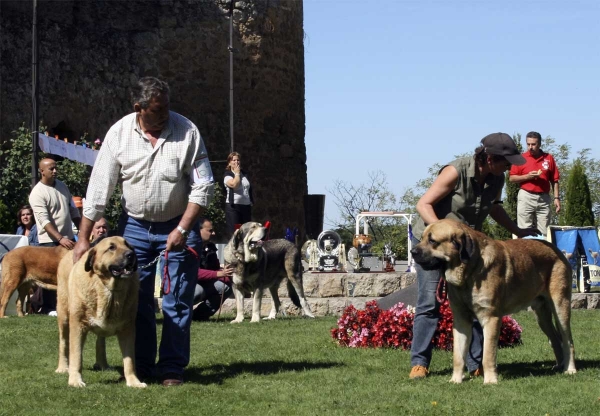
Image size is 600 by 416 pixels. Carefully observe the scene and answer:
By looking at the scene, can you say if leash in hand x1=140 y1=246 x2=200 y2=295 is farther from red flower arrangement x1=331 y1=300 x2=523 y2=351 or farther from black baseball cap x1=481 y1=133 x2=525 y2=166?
red flower arrangement x1=331 y1=300 x2=523 y2=351

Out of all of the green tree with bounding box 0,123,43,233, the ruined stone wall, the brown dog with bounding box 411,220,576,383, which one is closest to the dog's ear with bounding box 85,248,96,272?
the brown dog with bounding box 411,220,576,383

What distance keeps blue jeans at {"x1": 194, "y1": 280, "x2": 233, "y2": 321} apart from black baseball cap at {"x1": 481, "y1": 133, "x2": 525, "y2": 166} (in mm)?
5711

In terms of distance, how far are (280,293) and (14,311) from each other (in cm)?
357

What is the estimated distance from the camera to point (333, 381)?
7.00m

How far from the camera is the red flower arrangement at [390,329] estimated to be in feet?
29.1

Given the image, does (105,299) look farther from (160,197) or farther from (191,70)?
(191,70)

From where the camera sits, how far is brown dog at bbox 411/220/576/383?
21.1ft

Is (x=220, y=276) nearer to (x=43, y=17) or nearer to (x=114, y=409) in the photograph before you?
(x=114, y=409)

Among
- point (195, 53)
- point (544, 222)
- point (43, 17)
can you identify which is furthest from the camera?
point (195, 53)

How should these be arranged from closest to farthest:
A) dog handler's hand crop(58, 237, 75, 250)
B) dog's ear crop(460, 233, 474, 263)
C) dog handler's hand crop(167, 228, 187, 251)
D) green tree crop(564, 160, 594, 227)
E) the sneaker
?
dog's ear crop(460, 233, 474, 263), dog handler's hand crop(167, 228, 187, 251), the sneaker, dog handler's hand crop(58, 237, 75, 250), green tree crop(564, 160, 594, 227)

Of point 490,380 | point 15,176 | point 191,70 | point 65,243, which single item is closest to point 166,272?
point 490,380

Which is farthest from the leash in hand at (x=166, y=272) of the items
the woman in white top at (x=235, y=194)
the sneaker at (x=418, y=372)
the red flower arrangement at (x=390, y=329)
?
the woman in white top at (x=235, y=194)

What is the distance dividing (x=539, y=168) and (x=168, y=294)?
7812 millimetres

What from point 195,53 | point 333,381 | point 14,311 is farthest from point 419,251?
point 195,53
